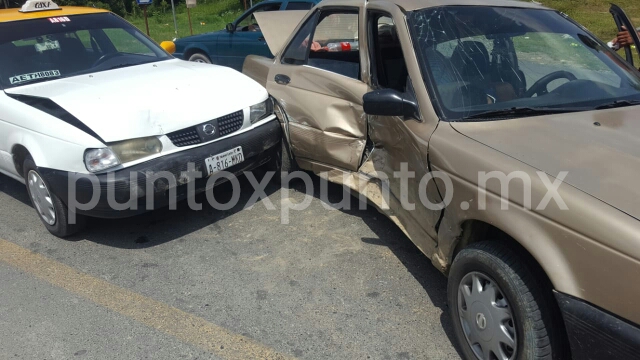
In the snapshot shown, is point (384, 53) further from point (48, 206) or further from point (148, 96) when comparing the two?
point (48, 206)

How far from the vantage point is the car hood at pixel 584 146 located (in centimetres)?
203

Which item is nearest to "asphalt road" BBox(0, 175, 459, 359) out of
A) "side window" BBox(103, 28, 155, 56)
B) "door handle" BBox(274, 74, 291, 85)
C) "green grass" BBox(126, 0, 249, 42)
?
"door handle" BBox(274, 74, 291, 85)

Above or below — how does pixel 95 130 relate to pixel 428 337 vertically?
above

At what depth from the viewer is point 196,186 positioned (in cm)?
396

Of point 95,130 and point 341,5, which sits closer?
point 95,130

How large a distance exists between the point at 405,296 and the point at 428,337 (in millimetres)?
396

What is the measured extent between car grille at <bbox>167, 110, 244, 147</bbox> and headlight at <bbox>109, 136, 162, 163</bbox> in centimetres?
13

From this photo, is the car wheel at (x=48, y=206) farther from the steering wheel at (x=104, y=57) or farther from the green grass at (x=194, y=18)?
the green grass at (x=194, y=18)

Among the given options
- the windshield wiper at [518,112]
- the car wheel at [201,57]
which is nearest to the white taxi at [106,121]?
the windshield wiper at [518,112]

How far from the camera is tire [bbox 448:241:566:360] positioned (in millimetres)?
2154

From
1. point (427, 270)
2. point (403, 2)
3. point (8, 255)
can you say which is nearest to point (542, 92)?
point (403, 2)

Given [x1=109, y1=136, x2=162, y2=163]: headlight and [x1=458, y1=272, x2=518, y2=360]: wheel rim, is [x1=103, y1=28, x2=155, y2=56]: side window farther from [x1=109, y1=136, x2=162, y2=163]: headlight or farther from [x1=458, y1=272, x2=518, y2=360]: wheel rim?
[x1=458, y1=272, x2=518, y2=360]: wheel rim

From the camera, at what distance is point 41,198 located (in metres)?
4.18

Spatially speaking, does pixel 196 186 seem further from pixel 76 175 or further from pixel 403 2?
pixel 403 2
